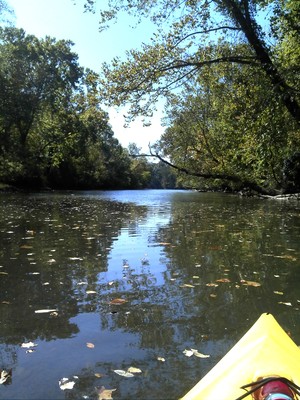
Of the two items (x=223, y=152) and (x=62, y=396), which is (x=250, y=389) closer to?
(x=62, y=396)

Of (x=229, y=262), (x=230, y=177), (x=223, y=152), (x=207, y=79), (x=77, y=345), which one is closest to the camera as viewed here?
(x=77, y=345)

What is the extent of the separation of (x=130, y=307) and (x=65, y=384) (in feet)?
6.02

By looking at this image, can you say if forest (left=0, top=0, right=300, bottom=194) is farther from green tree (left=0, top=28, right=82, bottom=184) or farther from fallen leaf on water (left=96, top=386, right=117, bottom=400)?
fallen leaf on water (left=96, top=386, right=117, bottom=400)

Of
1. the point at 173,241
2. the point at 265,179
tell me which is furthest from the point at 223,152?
the point at 173,241

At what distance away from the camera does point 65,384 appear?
2.89m

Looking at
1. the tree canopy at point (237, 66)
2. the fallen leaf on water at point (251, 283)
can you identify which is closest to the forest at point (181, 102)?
the tree canopy at point (237, 66)

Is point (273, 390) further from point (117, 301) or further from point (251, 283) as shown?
point (251, 283)

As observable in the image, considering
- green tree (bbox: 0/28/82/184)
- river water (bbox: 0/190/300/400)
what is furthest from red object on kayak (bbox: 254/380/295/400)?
green tree (bbox: 0/28/82/184)

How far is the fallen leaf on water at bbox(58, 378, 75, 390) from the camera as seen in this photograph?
2852mm

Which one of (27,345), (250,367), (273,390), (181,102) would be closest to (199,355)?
(250,367)

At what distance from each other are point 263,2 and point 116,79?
212 inches

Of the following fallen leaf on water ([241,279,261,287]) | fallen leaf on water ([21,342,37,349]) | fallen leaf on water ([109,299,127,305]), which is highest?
fallen leaf on water ([241,279,261,287])

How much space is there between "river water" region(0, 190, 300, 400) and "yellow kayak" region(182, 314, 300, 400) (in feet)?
1.45

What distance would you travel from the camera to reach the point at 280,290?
17.5ft
